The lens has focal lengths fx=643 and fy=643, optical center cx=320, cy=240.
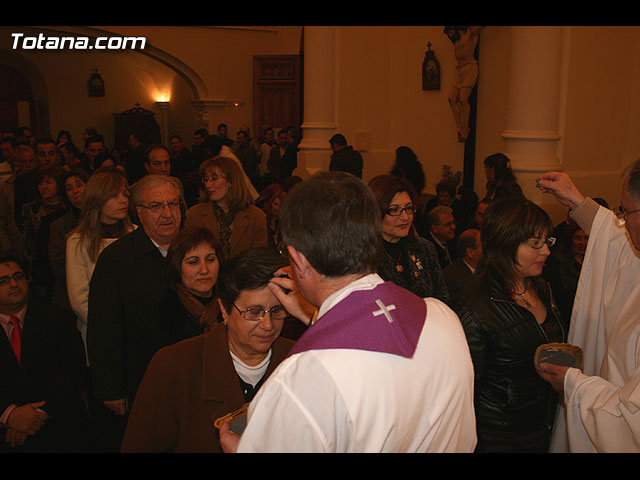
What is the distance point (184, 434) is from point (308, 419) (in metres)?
0.90

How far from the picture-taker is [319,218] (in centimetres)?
146

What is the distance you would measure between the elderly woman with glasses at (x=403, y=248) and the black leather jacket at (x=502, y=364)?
0.73 m

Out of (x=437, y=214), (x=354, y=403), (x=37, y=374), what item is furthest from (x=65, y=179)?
(x=354, y=403)

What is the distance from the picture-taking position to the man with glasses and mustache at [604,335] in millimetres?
2105

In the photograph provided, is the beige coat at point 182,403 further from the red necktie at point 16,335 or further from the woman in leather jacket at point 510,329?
the red necktie at point 16,335

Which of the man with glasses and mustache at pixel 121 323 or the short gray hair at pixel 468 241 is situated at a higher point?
the short gray hair at pixel 468 241

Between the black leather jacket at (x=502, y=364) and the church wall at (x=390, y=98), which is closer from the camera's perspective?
the black leather jacket at (x=502, y=364)

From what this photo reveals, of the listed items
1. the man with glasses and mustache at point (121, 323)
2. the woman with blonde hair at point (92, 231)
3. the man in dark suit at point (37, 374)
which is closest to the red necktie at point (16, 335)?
the man in dark suit at point (37, 374)

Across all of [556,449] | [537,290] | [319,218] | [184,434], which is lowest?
[556,449]

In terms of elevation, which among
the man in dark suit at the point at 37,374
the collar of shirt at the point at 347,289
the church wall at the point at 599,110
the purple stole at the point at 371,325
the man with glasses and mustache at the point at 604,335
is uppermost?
the church wall at the point at 599,110

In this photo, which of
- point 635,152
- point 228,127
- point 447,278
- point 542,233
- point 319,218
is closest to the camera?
point 319,218

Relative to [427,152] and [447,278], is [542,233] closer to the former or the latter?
[447,278]

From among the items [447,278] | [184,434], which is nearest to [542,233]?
[447,278]

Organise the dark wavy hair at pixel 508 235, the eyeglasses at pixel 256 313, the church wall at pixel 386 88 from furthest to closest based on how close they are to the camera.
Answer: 1. the church wall at pixel 386 88
2. the dark wavy hair at pixel 508 235
3. the eyeglasses at pixel 256 313
